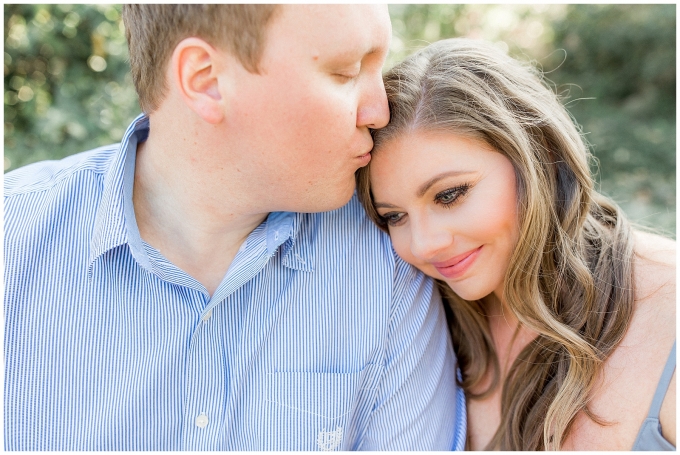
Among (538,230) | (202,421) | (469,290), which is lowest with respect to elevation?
(202,421)

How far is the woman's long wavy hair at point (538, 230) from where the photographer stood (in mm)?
2025

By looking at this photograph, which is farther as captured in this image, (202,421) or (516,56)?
(516,56)

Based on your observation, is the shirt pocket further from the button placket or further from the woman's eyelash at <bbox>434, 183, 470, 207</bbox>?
the woman's eyelash at <bbox>434, 183, 470, 207</bbox>

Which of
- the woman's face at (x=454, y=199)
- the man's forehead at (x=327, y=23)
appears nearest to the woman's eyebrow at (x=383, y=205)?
the woman's face at (x=454, y=199)

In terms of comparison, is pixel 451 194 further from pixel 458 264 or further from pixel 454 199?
pixel 458 264

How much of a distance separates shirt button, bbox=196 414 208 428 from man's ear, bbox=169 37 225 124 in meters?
0.92

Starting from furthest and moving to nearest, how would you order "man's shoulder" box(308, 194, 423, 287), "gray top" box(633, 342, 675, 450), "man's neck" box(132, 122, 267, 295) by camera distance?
"man's shoulder" box(308, 194, 423, 287) → "man's neck" box(132, 122, 267, 295) → "gray top" box(633, 342, 675, 450)

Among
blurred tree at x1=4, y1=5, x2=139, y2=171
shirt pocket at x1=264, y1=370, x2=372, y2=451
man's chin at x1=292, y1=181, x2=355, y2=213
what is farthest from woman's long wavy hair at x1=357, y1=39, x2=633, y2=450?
blurred tree at x1=4, y1=5, x2=139, y2=171

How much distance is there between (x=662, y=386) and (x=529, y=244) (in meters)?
0.58

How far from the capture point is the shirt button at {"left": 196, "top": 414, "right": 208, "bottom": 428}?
1.98 meters

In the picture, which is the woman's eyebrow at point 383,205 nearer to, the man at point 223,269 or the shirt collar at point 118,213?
the man at point 223,269

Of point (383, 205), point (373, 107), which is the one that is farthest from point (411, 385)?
point (373, 107)

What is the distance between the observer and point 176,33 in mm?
1887

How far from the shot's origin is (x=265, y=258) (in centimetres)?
210
